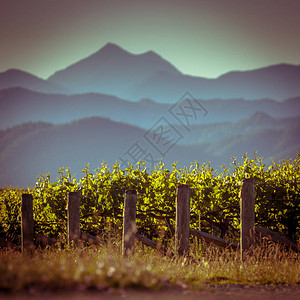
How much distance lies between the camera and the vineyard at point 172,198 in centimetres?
1156

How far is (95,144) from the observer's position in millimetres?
189250

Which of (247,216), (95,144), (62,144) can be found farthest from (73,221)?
(95,144)

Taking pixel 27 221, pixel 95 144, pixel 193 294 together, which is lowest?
pixel 193 294

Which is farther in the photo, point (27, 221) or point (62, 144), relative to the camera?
point (62, 144)

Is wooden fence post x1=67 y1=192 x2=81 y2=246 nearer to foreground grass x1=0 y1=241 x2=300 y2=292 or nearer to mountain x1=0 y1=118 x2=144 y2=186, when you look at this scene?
foreground grass x1=0 y1=241 x2=300 y2=292

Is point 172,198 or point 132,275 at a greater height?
point 172,198

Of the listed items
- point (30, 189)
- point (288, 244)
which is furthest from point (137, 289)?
point (30, 189)

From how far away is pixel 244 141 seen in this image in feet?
614

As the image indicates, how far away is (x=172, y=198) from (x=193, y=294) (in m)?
5.42

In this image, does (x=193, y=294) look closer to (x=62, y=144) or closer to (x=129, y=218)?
(x=129, y=218)

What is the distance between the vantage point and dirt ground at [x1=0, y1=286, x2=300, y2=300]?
5645mm

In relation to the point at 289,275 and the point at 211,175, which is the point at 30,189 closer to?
the point at 211,175

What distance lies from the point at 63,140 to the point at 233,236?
17597cm

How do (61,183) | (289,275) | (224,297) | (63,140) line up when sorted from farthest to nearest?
(63,140) → (61,183) → (289,275) → (224,297)
